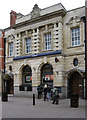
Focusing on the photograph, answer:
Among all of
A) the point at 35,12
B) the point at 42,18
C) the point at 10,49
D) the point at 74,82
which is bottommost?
the point at 74,82

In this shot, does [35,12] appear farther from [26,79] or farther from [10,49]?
[26,79]

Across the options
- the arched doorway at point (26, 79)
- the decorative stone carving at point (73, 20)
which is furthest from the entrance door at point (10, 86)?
the decorative stone carving at point (73, 20)

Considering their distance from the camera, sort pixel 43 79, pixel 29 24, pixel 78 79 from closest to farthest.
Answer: pixel 78 79, pixel 43 79, pixel 29 24

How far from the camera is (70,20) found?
1902cm

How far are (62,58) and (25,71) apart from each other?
236 inches

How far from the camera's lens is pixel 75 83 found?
18.7 meters

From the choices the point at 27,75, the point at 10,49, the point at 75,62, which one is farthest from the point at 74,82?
the point at 10,49

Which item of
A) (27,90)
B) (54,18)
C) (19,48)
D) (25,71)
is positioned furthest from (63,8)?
(27,90)

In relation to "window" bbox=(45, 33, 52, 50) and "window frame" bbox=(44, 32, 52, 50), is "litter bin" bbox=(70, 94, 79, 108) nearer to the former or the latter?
"window frame" bbox=(44, 32, 52, 50)

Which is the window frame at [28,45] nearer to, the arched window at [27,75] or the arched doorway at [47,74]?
the arched window at [27,75]

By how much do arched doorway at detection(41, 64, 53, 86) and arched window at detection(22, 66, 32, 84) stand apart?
1.96 meters

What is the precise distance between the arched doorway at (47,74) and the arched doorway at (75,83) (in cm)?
220

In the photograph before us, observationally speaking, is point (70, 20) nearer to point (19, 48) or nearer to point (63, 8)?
→ point (63, 8)

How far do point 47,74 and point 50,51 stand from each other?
2758mm
